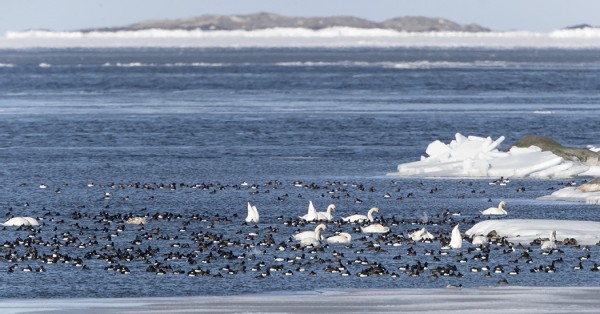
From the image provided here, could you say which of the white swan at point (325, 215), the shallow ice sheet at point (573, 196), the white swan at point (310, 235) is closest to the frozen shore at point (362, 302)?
the white swan at point (310, 235)

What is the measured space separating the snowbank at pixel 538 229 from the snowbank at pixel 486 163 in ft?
41.2

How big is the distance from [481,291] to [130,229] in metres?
11.6

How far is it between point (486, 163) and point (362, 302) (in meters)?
23.5

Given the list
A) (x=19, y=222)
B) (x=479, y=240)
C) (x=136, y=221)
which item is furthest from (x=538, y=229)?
(x=19, y=222)

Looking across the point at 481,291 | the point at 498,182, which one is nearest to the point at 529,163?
the point at 498,182

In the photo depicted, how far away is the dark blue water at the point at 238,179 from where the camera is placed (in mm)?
28297

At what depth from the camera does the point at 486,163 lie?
47375mm

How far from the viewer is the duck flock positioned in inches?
1086

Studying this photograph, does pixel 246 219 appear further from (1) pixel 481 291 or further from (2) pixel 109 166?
(2) pixel 109 166

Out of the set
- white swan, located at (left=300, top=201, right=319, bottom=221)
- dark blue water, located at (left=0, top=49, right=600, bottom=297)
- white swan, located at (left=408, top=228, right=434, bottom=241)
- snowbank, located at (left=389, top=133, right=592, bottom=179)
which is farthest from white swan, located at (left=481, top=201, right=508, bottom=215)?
snowbank, located at (left=389, top=133, right=592, bottom=179)

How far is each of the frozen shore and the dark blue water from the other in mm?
893

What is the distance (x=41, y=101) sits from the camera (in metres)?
98.1

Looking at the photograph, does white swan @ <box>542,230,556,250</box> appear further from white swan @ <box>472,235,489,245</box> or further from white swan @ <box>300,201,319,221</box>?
white swan @ <box>300,201,319,221</box>

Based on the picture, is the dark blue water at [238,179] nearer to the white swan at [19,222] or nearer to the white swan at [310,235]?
the white swan at [310,235]
